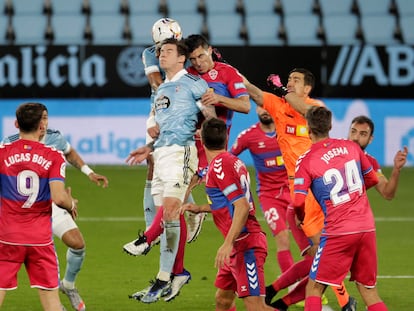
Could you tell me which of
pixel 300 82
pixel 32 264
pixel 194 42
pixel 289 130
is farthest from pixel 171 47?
pixel 32 264

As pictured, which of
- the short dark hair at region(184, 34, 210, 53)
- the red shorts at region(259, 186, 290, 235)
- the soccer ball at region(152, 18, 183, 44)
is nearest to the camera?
the short dark hair at region(184, 34, 210, 53)

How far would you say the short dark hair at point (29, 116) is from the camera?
25.0ft

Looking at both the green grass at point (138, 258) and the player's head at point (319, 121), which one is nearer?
the player's head at point (319, 121)

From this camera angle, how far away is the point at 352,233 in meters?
7.87

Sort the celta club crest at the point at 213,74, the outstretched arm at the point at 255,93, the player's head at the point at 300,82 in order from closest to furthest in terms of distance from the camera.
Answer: the celta club crest at the point at 213,74
the player's head at the point at 300,82
the outstretched arm at the point at 255,93

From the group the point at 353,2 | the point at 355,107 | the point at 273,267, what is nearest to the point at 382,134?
the point at 355,107

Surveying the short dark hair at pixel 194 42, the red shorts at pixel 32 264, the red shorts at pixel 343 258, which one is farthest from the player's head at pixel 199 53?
the red shorts at pixel 32 264

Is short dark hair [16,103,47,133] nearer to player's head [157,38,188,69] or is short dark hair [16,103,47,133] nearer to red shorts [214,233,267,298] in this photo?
red shorts [214,233,267,298]

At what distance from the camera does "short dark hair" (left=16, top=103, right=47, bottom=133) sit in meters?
7.62

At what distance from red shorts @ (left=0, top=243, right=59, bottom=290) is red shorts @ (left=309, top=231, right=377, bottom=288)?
1.97 metres

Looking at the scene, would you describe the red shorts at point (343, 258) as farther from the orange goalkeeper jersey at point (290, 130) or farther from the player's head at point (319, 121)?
the orange goalkeeper jersey at point (290, 130)

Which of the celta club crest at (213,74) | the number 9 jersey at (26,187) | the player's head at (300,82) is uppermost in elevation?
the celta club crest at (213,74)

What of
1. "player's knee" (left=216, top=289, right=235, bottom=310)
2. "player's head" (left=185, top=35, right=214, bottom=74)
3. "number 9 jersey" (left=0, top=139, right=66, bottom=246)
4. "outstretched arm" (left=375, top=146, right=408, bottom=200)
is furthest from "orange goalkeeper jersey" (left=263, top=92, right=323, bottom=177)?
"number 9 jersey" (left=0, top=139, right=66, bottom=246)

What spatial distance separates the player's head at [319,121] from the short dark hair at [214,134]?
66 cm
